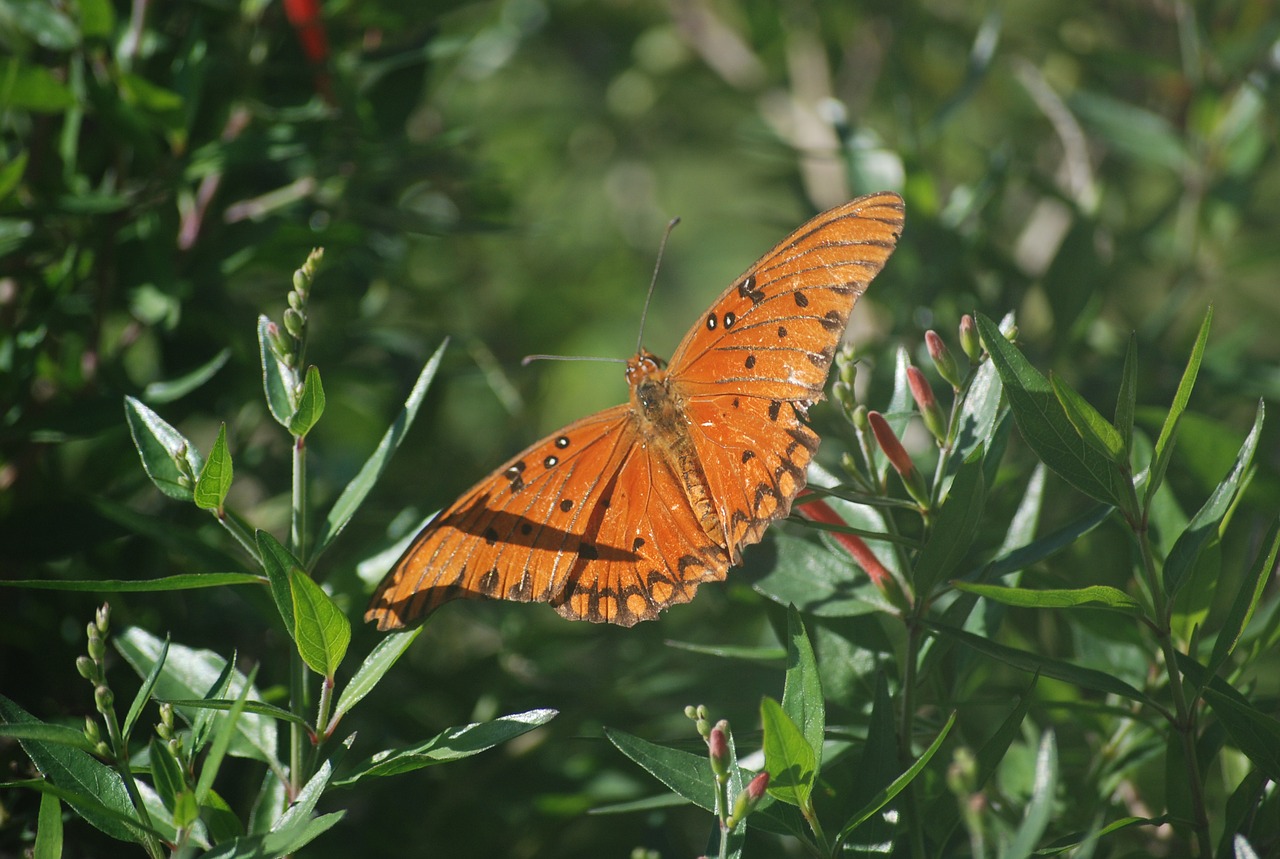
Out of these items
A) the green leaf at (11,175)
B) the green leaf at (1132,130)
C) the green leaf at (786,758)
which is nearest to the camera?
the green leaf at (786,758)

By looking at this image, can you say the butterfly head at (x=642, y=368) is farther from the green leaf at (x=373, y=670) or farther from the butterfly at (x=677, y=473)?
the green leaf at (x=373, y=670)

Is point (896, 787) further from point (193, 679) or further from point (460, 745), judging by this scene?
point (193, 679)

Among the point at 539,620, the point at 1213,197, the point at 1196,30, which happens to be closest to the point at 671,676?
the point at 539,620

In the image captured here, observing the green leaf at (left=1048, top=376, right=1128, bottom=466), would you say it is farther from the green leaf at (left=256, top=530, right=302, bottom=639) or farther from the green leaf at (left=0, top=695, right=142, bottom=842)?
the green leaf at (left=0, top=695, right=142, bottom=842)

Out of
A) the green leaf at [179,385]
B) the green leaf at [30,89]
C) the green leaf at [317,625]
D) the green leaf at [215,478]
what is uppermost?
the green leaf at [30,89]

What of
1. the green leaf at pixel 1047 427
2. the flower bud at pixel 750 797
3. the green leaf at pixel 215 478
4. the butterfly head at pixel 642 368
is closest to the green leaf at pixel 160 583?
the green leaf at pixel 215 478

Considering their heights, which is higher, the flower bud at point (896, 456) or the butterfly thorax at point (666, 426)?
the flower bud at point (896, 456)

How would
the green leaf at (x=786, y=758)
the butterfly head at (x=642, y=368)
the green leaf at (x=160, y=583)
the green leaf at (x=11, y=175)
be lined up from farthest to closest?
the butterfly head at (x=642, y=368)
the green leaf at (x=11, y=175)
the green leaf at (x=160, y=583)
the green leaf at (x=786, y=758)
